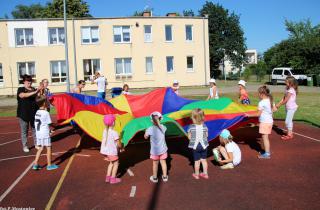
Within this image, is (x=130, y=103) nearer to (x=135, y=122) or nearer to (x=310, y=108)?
(x=135, y=122)

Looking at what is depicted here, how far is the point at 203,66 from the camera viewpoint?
32.3 m

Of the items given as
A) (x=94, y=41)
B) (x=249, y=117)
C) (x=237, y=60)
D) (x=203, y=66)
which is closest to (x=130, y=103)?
(x=249, y=117)

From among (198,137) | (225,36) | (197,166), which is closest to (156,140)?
(198,137)

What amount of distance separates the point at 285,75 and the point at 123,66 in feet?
52.7

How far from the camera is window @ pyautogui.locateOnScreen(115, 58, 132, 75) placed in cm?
3039

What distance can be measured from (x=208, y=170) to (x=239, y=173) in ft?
2.02

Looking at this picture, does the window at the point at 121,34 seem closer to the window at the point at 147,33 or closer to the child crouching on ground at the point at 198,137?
the window at the point at 147,33

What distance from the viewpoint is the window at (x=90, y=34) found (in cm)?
2948

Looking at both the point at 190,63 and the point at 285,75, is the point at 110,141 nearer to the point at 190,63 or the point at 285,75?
the point at 190,63

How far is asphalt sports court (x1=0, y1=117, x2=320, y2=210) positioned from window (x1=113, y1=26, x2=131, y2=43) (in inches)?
887

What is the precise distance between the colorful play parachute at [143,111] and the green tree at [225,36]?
131 ft

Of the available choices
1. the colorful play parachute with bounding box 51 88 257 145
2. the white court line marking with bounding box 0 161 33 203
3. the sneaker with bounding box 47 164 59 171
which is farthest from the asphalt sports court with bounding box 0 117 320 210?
the colorful play parachute with bounding box 51 88 257 145

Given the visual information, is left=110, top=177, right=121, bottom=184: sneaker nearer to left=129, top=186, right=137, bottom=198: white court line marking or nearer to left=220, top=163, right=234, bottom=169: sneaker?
left=129, top=186, right=137, bottom=198: white court line marking

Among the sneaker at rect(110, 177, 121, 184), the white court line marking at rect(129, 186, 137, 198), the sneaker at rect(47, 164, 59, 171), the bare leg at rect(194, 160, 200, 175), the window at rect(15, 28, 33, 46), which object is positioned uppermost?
the window at rect(15, 28, 33, 46)
